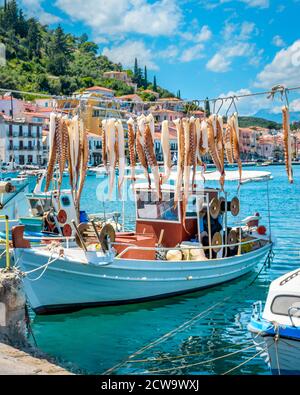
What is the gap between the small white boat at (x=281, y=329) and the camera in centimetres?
794

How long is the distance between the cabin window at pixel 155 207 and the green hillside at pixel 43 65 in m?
103

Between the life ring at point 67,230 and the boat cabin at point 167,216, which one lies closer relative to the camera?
the boat cabin at point 167,216

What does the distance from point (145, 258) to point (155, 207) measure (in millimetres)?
1865

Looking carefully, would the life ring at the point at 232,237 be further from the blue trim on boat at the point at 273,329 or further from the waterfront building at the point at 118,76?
the waterfront building at the point at 118,76

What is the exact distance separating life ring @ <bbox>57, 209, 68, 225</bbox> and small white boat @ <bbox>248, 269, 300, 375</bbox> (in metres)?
10.3

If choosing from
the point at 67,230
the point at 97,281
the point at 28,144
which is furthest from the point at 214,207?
the point at 28,144

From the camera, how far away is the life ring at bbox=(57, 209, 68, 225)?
17.9m

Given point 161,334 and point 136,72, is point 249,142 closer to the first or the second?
point 136,72

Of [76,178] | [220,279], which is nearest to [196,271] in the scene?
[220,279]

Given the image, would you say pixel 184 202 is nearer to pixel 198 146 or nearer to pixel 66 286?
pixel 198 146

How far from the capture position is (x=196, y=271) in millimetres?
13883

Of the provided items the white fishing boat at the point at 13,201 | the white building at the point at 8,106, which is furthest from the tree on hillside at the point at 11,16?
the white fishing boat at the point at 13,201

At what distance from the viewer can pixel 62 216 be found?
710 inches
